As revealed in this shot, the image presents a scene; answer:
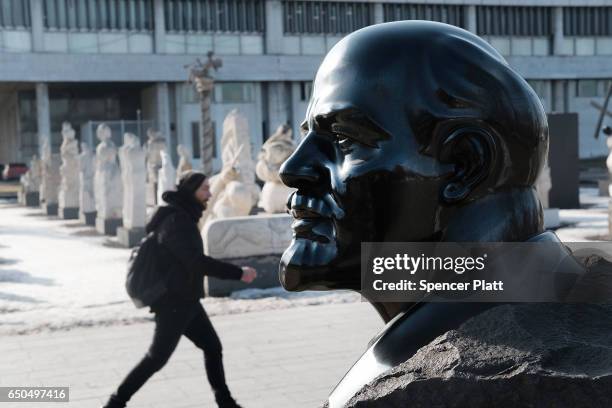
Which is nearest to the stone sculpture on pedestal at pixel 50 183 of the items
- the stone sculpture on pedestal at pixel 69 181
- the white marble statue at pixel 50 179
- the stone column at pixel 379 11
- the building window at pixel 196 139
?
the white marble statue at pixel 50 179

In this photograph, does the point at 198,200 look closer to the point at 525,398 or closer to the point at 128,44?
the point at 525,398

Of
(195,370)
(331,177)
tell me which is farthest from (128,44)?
(331,177)

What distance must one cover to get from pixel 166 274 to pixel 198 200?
53 centimetres

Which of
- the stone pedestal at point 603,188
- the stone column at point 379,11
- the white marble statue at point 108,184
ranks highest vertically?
the stone column at point 379,11

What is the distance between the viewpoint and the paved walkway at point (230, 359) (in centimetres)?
561

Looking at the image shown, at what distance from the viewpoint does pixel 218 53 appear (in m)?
40.8

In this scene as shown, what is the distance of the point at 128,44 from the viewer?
39.5m

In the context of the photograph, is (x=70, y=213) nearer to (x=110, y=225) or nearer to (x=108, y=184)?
(x=108, y=184)

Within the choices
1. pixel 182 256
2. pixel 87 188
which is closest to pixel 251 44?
pixel 87 188

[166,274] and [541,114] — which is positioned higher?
[541,114]

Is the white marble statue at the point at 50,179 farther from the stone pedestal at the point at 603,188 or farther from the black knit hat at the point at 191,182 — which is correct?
the black knit hat at the point at 191,182

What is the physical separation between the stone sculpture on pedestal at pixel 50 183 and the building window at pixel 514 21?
25.7m

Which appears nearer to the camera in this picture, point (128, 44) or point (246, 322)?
point (246, 322)

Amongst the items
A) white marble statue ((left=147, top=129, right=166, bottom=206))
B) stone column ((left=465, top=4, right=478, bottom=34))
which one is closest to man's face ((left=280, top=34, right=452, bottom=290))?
white marble statue ((left=147, top=129, right=166, bottom=206))
